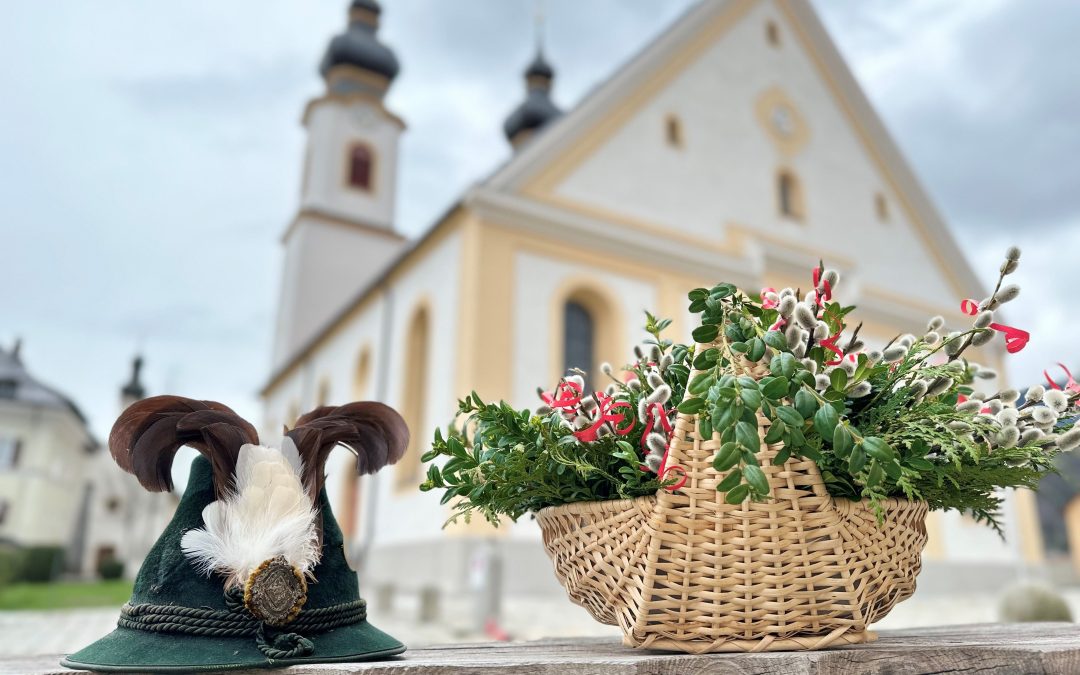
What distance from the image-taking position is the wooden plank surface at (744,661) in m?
1.02

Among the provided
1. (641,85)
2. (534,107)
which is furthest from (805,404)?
(534,107)

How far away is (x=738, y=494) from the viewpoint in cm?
106

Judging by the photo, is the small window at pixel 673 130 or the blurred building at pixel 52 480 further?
the blurred building at pixel 52 480

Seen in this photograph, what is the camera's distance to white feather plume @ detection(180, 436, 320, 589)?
3.53ft

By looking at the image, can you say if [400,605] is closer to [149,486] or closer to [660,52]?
[149,486]

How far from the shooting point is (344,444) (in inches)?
48.8

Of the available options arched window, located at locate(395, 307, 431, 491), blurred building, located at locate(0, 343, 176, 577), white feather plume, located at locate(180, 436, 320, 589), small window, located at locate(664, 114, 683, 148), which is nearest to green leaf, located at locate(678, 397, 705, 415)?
white feather plume, located at locate(180, 436, 320, 589)

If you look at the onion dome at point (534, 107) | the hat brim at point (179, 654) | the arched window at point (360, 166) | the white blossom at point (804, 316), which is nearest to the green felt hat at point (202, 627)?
the hat brim at point (179, 654)

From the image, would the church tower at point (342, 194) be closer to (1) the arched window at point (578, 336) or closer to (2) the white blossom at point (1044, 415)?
(1) the arched window at point (578, 336)

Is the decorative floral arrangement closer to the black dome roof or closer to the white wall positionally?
the white wall

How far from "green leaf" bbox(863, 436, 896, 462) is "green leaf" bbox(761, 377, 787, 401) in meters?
0.12

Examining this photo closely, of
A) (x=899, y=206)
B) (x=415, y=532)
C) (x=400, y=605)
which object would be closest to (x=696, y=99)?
(x=899, y=206)

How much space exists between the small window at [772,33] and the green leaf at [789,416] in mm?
15659

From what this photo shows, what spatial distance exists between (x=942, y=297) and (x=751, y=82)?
5.59 meters
